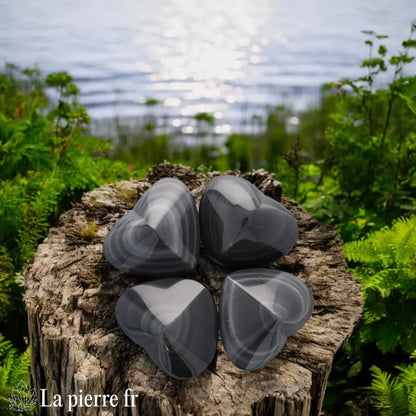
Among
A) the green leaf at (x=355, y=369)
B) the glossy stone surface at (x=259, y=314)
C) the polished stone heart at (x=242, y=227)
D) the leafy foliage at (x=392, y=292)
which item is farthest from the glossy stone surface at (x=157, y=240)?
the green leaf at (x=355, y=369)

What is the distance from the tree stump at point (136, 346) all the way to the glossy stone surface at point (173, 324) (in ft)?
0.17

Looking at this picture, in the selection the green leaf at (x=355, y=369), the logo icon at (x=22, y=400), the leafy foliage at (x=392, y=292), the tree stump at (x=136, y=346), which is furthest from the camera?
the green leaf at (x=355, y=369)

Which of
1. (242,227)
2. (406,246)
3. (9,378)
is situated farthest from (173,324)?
(406,246)

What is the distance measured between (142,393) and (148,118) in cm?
364

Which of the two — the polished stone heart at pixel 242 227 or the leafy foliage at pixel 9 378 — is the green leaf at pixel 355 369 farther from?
the leafy foliage at pixel 9 378

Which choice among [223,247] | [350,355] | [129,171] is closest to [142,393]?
[223,247]

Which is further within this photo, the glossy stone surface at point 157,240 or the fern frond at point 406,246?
the fern frond at point 406,246

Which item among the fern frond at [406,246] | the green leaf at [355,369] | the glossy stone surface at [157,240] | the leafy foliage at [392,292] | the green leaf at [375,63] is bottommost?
the green leaf at [355,369]

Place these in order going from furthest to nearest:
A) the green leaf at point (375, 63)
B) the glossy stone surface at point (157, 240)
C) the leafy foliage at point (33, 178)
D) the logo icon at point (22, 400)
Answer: the green leaf at point (375, 63)
the leafy foliage at point (33, 178)
the logo icon at point (22, 400)
the glossy stone surface at point (157, 240)

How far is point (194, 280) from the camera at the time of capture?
1.87 m

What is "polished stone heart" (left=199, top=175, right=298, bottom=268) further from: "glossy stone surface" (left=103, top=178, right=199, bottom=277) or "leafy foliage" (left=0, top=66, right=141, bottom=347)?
"leafy foliage" (left=0, top=66, right=141, bottom=347)

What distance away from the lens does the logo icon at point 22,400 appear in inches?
78.4

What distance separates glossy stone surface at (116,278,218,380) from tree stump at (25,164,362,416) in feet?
0.17

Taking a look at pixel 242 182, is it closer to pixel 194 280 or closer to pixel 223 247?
pixel 223 247
